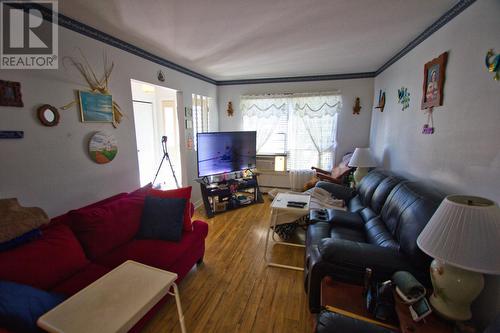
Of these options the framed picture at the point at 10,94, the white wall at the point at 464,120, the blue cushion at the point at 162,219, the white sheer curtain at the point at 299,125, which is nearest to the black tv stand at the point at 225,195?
the white sheer curtain at the point at 299,125

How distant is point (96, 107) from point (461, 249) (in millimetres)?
2866

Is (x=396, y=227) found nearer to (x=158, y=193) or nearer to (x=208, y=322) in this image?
(x=208, y=322)

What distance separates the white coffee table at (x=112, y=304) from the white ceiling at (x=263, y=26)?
73.5 inches

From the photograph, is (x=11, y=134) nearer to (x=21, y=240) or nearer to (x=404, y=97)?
(x=21, y=240)

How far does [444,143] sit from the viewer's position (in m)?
1.78

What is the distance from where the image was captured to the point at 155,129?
4.93m

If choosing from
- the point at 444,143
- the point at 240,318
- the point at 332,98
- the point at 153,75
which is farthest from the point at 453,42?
the point at 153,75

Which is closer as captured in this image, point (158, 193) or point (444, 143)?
point (444, 143)

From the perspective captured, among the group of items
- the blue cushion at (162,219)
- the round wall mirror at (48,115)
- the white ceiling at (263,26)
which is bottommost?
the blue cushion at (162,219)

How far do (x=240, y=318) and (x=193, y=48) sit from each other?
2778 millimetres

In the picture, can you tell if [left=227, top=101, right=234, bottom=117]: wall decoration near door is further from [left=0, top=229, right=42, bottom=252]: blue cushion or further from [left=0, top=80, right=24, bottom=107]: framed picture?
[left=0, top=229, right=42, bottom=252]: blue cushion

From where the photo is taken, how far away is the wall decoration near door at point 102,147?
83.0 inches

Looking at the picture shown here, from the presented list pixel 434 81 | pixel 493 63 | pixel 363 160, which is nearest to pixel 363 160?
pixel 363 160

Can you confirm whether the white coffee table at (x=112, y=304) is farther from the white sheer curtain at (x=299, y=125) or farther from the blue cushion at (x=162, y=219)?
the white sheer curtain at (x=299, y=125)
